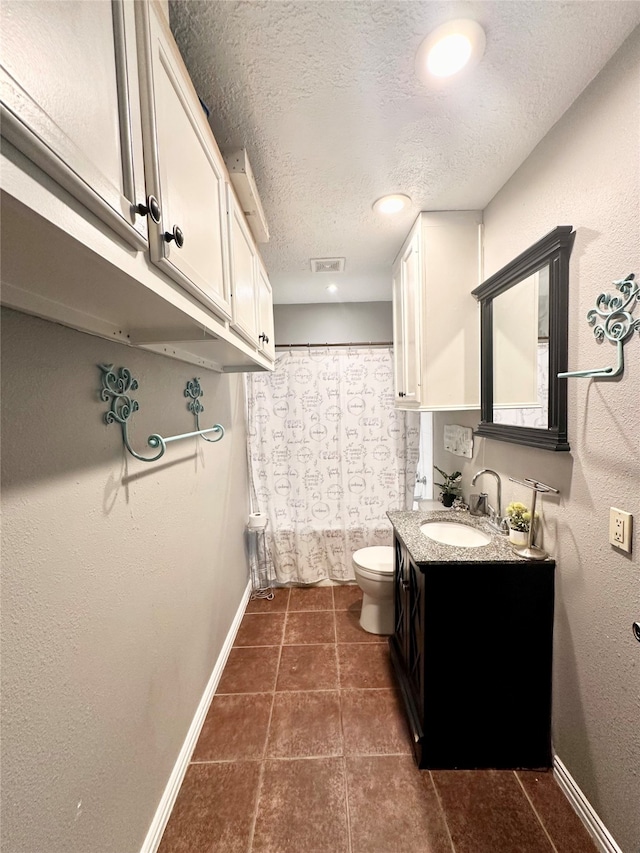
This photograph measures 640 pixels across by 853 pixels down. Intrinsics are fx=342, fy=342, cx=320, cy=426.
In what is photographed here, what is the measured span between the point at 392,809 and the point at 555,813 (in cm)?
58

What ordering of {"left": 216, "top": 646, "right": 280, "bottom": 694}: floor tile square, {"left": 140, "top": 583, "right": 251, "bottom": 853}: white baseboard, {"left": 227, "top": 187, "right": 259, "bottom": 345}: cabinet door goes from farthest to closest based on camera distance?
1. {"left": 216, "top": 646, "right": 280, "bottom": 694}: floor tile square
2. {"left": 227, "top": 187, "right": 259, "bottom": 345}: cabinet door
3. {"left": 140, "top": 583, "right": 251, "bottom": 853}: white baseboard

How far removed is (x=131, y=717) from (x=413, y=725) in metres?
1.15

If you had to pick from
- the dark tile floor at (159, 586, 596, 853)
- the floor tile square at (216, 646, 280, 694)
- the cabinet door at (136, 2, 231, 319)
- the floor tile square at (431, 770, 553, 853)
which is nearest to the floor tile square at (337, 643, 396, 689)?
the dark tile floor at (159, 586, 596, 853)

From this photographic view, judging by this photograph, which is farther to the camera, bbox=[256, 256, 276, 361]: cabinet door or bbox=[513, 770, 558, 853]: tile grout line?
bbox=[256, 256, 276, 361]: cabinet door

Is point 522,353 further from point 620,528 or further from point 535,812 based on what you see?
point 535,812

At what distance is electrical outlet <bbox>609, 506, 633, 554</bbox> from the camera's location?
101 cm

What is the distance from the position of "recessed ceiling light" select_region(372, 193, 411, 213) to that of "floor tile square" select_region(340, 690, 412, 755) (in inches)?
98.9

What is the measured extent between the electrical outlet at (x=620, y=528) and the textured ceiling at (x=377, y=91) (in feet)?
4.54

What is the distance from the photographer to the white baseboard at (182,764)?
3.69 feet

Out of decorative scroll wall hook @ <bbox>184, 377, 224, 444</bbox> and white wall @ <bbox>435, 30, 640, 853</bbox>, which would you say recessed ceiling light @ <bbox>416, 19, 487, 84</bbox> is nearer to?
white wall @ <bbox>435, 30, 640, 853</bbox>

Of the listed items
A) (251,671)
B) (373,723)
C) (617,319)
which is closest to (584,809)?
(373,723)

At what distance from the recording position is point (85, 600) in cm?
86

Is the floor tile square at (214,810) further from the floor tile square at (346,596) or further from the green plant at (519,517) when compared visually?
the green plant at (519,517)

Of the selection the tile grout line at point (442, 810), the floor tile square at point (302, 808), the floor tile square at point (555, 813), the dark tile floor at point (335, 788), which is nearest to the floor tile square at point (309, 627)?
the dark tile floor at point (335, 788)
